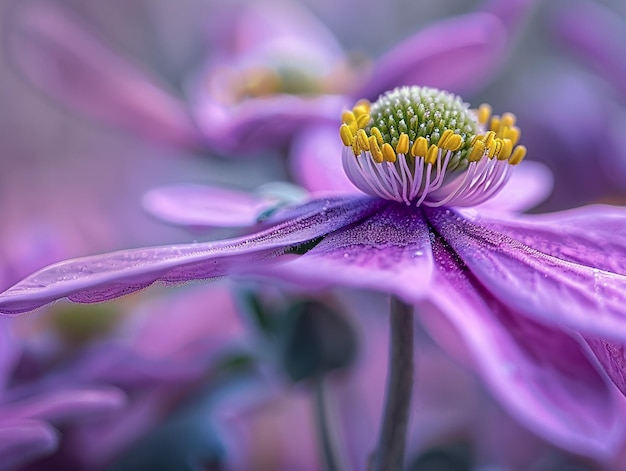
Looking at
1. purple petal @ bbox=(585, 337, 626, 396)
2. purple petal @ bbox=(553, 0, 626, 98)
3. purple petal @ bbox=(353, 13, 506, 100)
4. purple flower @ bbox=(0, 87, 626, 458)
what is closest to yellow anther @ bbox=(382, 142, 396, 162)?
purple flower @ bbox=(0, 87, 626, 458)

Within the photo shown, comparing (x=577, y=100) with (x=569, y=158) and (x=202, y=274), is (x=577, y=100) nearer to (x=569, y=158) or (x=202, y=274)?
(x=569, y=158)

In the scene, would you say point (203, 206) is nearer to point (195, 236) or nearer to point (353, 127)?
point (353, 127)

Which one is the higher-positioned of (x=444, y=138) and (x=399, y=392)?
(x=444, y=138)

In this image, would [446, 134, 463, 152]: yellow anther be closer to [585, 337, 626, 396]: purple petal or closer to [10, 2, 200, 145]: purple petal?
[585, 337, 626, 396]: purple petal

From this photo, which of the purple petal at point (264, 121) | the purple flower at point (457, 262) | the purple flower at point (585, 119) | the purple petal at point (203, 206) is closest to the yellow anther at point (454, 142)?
the purple flower at point (457, 262)

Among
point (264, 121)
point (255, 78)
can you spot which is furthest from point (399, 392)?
point (255, 78)

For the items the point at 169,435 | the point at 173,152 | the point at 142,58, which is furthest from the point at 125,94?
the point at 142,58
